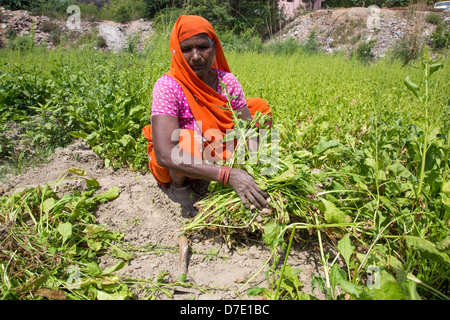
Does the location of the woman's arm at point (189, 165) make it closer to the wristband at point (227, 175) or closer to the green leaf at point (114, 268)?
the wristband at point (227, 175)

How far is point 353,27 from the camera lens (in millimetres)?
15258

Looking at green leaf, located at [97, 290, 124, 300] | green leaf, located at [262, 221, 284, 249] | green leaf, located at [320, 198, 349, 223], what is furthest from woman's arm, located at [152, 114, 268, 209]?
green leaf, located at [97, 290, 124, 300]

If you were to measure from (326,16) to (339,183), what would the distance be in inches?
722

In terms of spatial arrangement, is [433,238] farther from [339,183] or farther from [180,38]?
[180,38]

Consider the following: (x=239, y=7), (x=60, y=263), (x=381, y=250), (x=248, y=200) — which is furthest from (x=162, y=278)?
(x=239, y=7)

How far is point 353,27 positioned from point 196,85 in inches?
647

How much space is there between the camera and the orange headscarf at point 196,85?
1871mm

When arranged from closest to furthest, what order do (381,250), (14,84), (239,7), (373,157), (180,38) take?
1. (381,250)
2. (373,157)
3. (180,38)
4. (14,84)
5. (239,7)

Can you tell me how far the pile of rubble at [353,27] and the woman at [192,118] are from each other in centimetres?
1277

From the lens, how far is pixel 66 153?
103 inches

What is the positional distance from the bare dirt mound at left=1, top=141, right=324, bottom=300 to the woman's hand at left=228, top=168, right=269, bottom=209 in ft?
0.95

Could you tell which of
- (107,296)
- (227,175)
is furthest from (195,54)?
(107,296)

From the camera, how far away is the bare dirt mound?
149 centimetres

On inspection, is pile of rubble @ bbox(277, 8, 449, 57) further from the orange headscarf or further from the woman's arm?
the woman's arm
